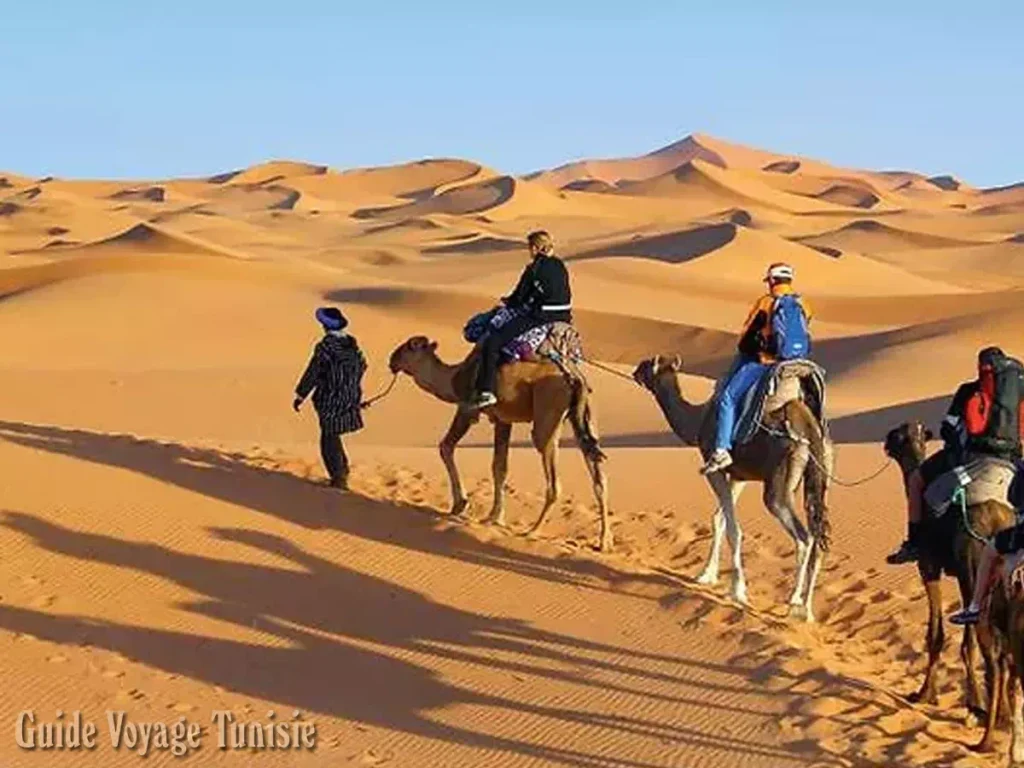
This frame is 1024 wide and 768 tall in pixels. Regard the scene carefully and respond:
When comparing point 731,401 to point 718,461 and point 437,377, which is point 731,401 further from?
point 437,377

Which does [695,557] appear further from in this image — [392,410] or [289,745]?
[392,410]

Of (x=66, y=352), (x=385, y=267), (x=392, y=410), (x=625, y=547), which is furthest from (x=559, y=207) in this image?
(x=625, y=547)

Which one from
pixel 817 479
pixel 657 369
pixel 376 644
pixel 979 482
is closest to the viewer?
pixel 979 482

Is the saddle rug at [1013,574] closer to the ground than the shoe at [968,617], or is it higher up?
higher up

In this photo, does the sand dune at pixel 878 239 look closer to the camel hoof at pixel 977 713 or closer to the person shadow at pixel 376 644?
the person shadow at pixel 376 644

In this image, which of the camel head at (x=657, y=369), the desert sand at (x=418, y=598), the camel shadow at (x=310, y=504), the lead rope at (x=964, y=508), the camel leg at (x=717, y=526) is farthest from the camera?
the camel head at (x=657, y=369)

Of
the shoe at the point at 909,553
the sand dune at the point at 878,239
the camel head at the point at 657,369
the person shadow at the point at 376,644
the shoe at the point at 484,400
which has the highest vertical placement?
the camel head at the point at 657,369

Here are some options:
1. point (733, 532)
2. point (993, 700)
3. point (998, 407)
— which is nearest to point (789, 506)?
point (733, 532)

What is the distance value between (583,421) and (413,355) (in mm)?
1913

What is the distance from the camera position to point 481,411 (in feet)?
43.5

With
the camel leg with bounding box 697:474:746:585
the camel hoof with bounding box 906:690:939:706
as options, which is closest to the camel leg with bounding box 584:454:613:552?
the camel leg with bounding box 697:474:746:585

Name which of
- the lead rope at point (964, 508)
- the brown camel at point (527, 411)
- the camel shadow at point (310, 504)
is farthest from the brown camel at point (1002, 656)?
the brown camel at point (527, 411)

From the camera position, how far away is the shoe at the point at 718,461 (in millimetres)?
11039

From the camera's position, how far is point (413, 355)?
1383 centimetres
